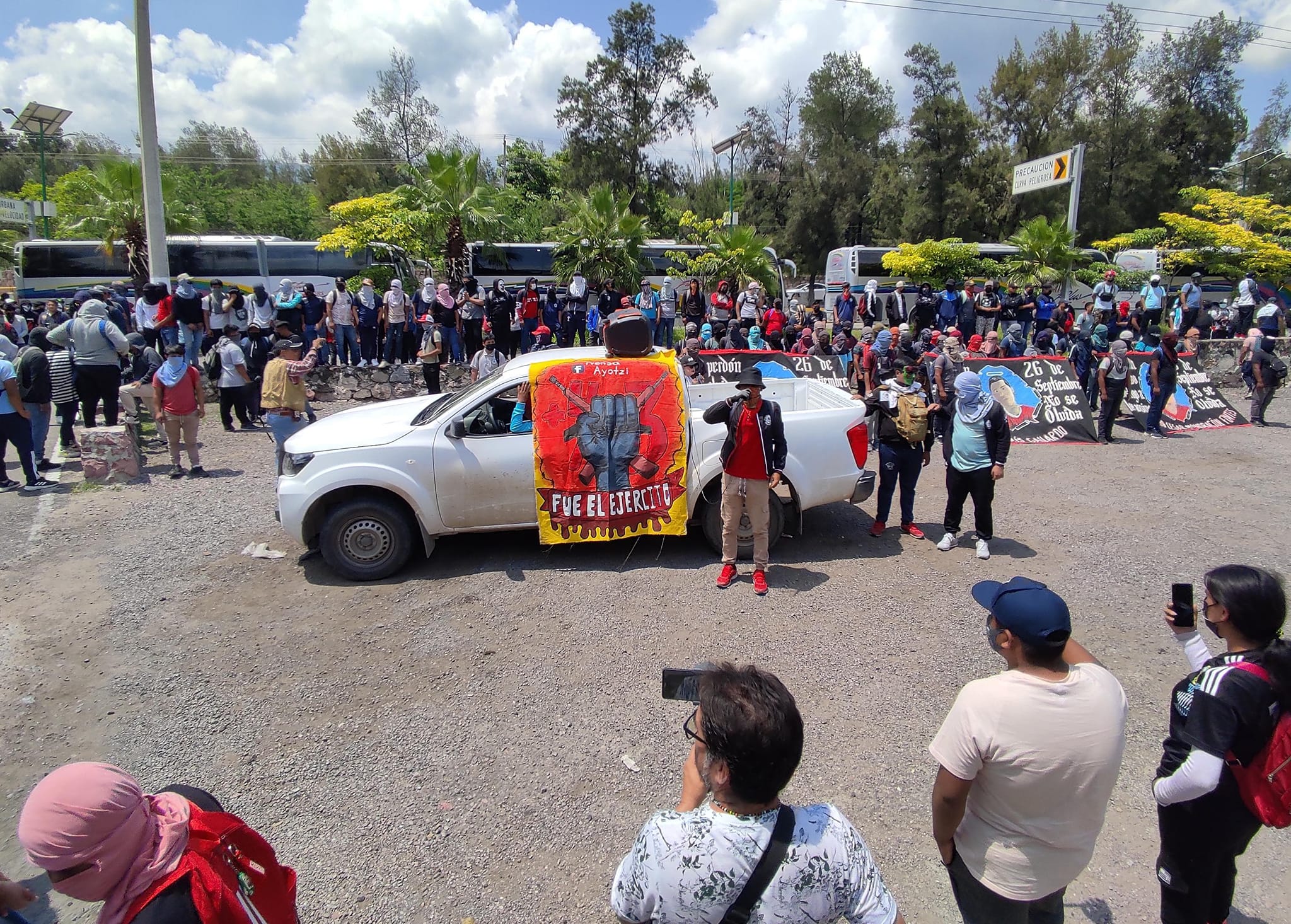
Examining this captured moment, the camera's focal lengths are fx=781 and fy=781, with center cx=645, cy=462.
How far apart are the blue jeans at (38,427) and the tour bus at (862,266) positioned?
A: 24.9 metres

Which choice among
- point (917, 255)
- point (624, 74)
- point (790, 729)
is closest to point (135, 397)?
point (790, 729)

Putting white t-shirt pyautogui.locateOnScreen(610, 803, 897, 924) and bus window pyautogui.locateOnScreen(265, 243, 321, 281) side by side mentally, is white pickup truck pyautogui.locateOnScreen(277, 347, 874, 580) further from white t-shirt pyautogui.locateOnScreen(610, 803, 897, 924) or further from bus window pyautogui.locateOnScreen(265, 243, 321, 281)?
bus window pyautogui.locateOnScreen(265, 243, 321, 281)

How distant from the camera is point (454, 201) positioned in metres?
19.5

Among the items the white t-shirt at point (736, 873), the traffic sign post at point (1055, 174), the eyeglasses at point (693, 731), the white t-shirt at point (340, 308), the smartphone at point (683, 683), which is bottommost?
the white t-shirt at point (736, 873)

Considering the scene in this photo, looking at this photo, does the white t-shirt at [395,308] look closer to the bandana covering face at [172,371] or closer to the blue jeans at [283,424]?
the bandana covering face at [172,371]

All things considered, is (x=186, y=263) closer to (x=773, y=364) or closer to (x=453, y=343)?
(x=453, y=343)

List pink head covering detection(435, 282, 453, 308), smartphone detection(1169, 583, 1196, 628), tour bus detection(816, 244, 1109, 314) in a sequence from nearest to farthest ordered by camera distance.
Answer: smartphone detection(1169, 583, 1196, 628), pink head covering detection(435, 282, 453, 308), tour bus detection(816, 244, 1109, 314)

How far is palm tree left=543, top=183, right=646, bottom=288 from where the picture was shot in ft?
66.7

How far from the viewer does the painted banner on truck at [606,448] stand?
20.7ft

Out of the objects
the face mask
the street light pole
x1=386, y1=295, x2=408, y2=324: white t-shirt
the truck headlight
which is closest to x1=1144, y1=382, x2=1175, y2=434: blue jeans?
the face mask

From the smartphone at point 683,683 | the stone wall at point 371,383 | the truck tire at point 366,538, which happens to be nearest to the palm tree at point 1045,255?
the stone wall at point 371,383

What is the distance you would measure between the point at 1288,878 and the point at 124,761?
5.42 meters

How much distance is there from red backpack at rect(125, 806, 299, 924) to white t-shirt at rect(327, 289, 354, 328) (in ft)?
48.4

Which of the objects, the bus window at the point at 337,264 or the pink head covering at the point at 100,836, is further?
the bus window at the point at 337,264
